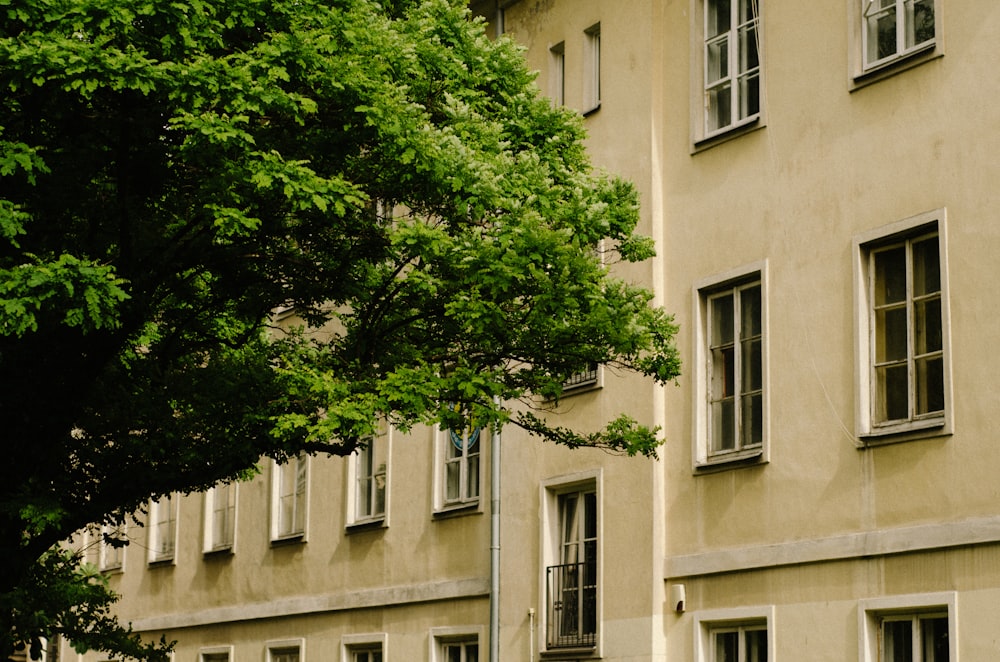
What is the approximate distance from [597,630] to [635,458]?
6.58 feet

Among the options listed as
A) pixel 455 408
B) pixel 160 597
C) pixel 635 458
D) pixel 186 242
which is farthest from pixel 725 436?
pixel 160 597

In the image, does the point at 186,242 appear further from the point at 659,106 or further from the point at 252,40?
the point at 659,106

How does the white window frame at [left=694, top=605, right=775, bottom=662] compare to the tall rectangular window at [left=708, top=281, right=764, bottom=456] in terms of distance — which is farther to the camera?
the tall rectangular window at [left=708, top=281, right=764, bottom=456]

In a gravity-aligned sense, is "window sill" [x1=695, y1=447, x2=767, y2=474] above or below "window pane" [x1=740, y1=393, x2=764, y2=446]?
below

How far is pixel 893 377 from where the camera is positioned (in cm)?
1652

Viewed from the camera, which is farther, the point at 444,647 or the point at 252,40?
the point at 444,647

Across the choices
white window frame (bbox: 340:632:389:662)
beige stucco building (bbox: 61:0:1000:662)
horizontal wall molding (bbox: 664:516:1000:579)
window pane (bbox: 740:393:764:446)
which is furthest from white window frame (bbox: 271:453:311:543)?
window pane (bbox: 740:393:764:446)

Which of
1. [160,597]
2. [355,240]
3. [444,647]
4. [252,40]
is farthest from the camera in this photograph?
[160,597]

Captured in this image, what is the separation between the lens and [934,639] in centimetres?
1559

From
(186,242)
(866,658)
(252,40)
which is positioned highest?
(252,40)

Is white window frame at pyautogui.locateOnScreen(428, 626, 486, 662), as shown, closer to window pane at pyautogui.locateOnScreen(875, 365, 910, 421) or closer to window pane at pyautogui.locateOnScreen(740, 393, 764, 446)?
window pane at pyautogui.locateOnScreen(740, 393, 764, 446)

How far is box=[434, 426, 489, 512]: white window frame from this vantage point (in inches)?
917

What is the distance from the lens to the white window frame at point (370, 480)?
25.6 meters

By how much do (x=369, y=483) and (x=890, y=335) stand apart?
37.3 feet
